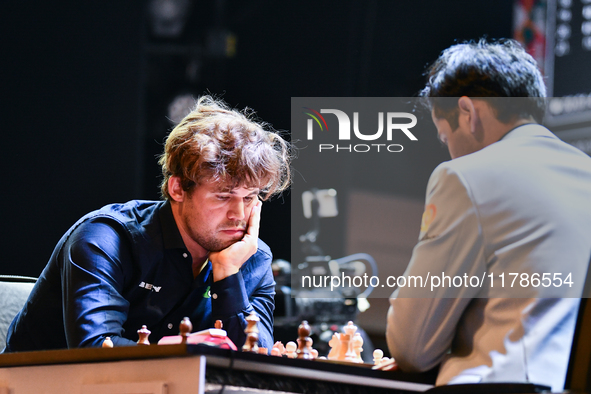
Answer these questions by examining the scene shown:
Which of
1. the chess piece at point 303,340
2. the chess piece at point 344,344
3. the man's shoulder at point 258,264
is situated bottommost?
the chess piece at point 344,344

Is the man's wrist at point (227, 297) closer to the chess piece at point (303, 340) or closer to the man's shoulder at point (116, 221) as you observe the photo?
the man's shoulder at point (116, 221)

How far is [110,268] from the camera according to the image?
1878 millimetres

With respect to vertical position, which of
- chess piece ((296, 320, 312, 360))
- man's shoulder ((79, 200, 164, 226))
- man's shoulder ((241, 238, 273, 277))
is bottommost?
chess piece ((296, 320, 312, 360))

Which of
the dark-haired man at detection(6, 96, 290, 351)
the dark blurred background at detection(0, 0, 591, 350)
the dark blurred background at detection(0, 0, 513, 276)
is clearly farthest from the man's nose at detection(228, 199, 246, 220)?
the dark blurred background at detection(0, 0, 591, 350)

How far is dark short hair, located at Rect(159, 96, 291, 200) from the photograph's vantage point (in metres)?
2.21

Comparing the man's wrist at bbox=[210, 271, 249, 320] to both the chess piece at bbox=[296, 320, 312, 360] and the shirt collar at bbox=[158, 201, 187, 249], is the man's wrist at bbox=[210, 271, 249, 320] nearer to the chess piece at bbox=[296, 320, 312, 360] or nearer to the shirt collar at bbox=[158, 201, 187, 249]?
the shirt collar at bbox=[158, 201, 187, 249]

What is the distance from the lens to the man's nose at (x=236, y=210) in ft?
7.34

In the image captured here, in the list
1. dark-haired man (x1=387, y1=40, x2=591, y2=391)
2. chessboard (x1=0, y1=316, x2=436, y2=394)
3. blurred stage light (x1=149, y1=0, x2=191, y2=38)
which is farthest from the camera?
blurred stage light (x1=149, y1=0, x2=191, y2=38)

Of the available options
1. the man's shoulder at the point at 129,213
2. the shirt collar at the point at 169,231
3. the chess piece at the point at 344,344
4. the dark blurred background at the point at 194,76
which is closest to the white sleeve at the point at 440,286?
the chess piece at the point at 344,344

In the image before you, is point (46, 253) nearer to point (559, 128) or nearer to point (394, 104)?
point (394, 104)

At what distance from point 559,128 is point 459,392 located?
9.16 feet

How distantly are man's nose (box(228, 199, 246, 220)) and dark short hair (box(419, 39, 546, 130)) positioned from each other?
83 cm

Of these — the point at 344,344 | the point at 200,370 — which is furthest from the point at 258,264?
the point at 200,370

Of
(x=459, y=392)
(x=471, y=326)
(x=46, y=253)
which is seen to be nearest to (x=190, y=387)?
(x=459, y=392)
